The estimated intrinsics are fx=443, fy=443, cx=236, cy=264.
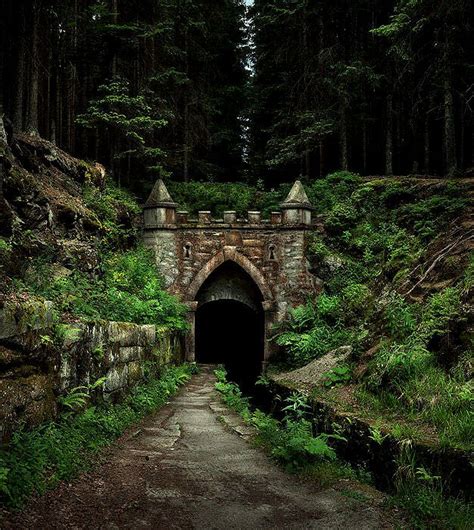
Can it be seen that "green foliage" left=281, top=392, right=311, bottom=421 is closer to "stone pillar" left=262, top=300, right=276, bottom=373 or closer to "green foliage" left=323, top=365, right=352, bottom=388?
"green foliage" left=323, top=365, right=352, bottom=388

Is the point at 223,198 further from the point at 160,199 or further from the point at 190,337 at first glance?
the point at 190,337

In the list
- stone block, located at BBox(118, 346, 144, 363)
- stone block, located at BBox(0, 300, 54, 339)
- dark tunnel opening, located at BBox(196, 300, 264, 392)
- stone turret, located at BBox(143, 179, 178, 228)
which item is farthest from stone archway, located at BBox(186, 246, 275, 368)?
stone block, located at BBox(0, 300, 54, 339)

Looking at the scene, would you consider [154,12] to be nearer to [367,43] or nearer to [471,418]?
[367,43]

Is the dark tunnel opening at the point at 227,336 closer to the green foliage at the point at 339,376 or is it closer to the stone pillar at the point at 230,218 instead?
the stone pillar at the point at 230,218

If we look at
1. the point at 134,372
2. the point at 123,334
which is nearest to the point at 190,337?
the point at 134,372

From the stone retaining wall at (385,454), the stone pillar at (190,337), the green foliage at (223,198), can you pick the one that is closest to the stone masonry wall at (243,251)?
the stone pillar at (190,337)

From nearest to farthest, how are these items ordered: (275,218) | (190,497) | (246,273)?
(190,497) < (275,218) < (246,273)

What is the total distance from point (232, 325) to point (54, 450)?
18.1 metres

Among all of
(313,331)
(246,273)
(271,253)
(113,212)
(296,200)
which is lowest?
(313,331)

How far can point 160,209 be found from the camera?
574 inches

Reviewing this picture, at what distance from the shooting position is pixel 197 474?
4.29m

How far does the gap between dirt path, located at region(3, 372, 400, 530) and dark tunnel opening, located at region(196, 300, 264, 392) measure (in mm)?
14721

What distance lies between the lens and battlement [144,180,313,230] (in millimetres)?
14633

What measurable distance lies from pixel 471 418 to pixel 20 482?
13.8ft
